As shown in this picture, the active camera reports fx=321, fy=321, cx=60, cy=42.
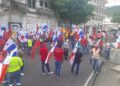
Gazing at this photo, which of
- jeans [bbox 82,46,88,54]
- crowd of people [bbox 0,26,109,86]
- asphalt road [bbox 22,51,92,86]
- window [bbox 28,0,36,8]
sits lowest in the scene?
asphalt road [bbox 22,51,92,86]

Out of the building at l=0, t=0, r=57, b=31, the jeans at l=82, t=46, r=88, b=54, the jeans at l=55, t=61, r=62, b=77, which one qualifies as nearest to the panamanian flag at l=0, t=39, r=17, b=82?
the jeans at l=55, t=61, r=62, b=77

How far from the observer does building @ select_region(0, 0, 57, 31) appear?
31.1 meters

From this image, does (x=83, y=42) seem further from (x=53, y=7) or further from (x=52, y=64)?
(x=53, y=7)

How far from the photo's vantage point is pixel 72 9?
139 feet

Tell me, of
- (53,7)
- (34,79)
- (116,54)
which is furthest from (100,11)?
(34,79)

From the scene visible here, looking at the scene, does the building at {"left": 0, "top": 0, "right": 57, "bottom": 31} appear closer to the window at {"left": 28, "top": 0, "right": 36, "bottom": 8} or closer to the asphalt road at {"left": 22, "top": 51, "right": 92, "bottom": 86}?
the window at {"left": 28, "top": 0, "right": 36, "bottom": 8}

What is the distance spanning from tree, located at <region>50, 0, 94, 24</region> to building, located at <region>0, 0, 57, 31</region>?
4.33 feet

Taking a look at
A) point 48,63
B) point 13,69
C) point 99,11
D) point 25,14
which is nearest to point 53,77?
point 48,63

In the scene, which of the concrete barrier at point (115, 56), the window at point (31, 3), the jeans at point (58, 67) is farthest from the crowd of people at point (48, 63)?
the window at point (31, 3)

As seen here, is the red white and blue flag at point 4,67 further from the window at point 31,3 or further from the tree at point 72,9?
the tree at point 72,9

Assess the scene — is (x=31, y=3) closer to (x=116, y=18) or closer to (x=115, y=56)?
(x=115, y=56)

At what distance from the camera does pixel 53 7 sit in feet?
145

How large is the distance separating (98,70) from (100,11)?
222 feet

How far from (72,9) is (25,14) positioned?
840 cm
